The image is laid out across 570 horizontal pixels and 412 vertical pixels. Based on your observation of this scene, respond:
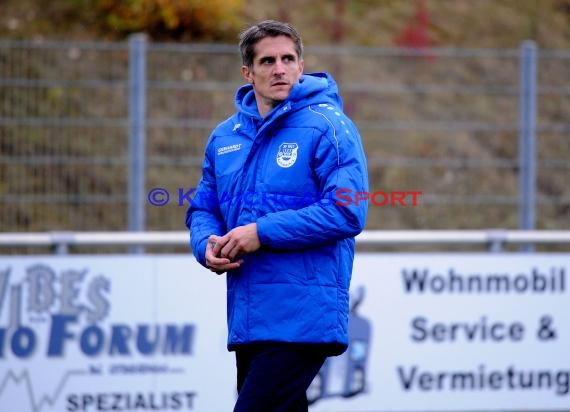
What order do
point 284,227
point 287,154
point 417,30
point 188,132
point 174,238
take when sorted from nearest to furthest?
point 284,227
point 287,154
point 174,238
point 188,132
point 417,30

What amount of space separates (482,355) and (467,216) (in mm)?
2302

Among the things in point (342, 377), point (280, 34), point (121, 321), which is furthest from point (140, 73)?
point (280, 34)

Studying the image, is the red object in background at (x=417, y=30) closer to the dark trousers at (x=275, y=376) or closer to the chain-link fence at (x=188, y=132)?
the chain-link fence at (x=188, y=132)

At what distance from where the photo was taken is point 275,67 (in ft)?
13.8

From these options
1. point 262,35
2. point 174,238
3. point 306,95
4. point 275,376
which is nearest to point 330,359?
point 174,238

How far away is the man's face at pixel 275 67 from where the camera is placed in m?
4.20

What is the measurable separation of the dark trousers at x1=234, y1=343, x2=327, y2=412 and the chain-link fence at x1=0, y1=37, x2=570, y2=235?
4.63 metres

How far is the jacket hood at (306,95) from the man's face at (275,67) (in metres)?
0.04

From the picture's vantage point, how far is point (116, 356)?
22.7ft

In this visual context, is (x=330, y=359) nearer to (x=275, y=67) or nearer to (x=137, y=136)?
(x=137, y=136)

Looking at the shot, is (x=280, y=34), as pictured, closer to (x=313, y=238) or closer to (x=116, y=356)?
(x=313, y=238)

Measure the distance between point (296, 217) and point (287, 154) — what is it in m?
0.28

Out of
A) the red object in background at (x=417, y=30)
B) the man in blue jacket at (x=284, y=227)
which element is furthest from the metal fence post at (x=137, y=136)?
the red object in background at (x=417, y=30)

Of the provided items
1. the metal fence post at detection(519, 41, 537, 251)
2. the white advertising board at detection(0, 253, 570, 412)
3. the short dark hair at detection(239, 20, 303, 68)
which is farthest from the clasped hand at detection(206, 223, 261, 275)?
the metal fence post at detection(519, 41, 537, 251)
